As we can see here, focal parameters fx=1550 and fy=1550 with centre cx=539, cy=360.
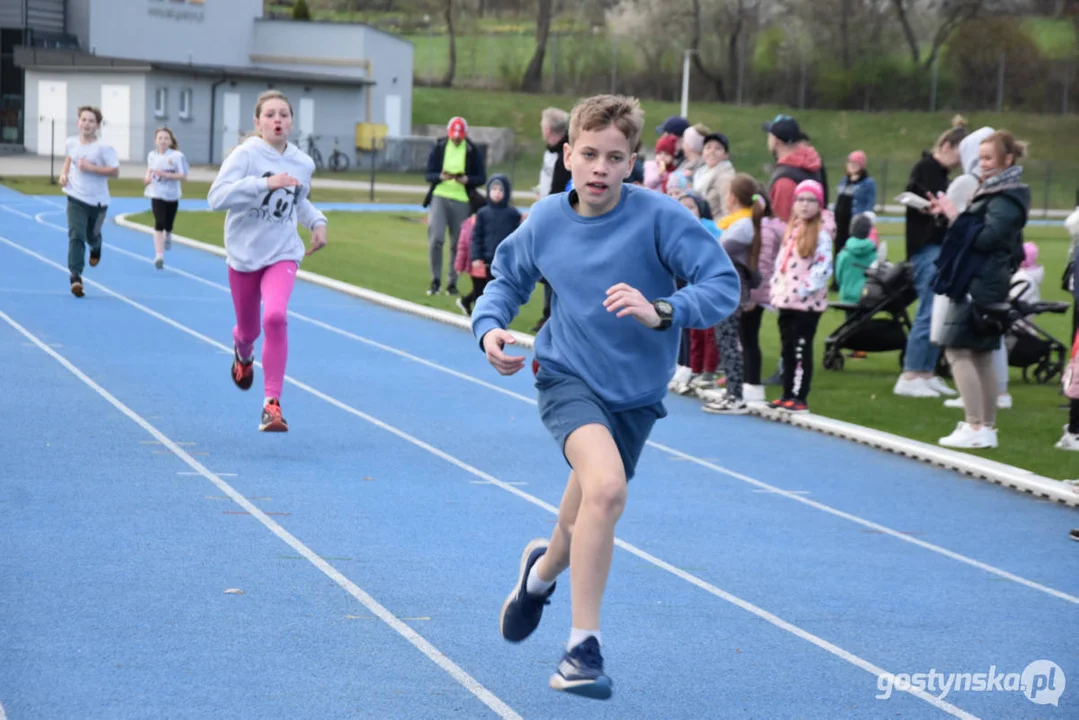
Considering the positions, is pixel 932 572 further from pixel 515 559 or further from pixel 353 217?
pixel 353 217

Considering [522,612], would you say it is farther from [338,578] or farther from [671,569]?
[671,569]

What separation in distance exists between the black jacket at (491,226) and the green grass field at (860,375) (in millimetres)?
886

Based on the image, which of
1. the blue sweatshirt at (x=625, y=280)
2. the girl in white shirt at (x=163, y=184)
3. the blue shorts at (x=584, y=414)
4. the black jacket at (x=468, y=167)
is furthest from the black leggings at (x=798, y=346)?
the girl in white shirt at (x=163, y=184)

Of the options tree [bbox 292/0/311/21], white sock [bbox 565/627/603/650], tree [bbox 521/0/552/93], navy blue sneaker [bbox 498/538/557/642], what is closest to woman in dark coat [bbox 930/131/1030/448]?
navy blue sneaker [bbox 498/538/557/642]

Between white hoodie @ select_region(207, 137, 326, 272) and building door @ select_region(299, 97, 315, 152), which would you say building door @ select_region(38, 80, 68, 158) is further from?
white hoodie @ select_region(207, 137, 326, 272)

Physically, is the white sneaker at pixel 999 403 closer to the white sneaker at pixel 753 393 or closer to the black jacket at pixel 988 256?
the white sneaker at pixel 753 393

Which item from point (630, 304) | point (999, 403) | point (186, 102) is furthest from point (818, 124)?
point (630, 304)

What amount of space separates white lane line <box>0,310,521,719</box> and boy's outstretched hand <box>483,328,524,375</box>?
1056 millimetres

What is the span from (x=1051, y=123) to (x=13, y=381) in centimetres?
6620

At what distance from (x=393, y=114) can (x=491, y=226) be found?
1997 inches

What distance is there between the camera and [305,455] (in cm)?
920

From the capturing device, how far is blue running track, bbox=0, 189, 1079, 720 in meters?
5.12

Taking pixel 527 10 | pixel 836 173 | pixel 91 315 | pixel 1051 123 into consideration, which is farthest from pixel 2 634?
pixel 527 10

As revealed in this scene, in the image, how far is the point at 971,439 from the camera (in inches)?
408
